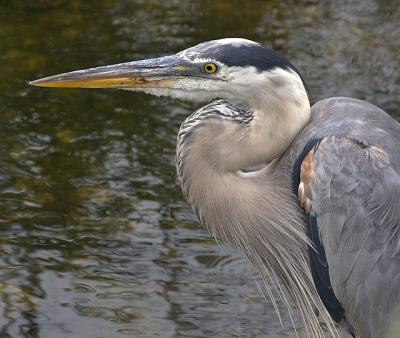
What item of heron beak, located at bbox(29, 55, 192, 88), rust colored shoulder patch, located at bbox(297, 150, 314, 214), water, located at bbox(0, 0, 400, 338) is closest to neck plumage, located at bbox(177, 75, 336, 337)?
rust colored shoulder patch, located at bbox(297, 150, 314, 214)

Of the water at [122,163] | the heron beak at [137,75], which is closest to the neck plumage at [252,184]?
the heron beak at [137,75]

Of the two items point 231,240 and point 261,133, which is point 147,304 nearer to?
point 231,240

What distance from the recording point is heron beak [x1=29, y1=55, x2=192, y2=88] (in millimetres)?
4492

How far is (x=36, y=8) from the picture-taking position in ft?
27.1

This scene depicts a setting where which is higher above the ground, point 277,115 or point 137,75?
point 137,75

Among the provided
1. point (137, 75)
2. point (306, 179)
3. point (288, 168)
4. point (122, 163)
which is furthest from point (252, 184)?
point (122, 163)

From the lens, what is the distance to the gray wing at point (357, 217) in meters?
4.41

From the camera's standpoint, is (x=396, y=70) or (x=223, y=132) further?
(x=396, y=70)

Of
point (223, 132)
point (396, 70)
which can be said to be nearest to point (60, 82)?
point (223, 132)

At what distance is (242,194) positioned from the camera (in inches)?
183

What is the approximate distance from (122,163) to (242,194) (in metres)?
1.97

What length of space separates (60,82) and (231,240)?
1.06 m

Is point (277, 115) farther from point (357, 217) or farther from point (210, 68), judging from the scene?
point (357, 217)

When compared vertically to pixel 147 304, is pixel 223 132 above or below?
above
